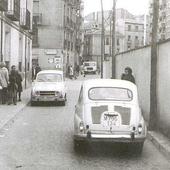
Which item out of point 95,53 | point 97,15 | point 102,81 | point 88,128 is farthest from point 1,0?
point 97,15

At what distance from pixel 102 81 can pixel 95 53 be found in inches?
4055

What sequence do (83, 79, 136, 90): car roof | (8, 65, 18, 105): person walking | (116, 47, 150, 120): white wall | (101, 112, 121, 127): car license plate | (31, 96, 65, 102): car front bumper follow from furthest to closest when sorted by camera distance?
(31, 96, 65, 102): car front bumper < (8, 65, 18, 105): person walking < (116, 47, 150, 120): white wall < (83, 79, 136, 90): car roof < (101, 112, 121, 127): car license plate

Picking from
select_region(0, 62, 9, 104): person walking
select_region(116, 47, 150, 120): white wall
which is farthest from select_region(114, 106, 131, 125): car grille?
select_region(0, 62, 9, 104): person walking

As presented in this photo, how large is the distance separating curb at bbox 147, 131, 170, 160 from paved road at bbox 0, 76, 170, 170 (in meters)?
0.10

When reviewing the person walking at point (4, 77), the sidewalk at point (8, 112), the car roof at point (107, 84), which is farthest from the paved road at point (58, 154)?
the person walking at point (4, 77)

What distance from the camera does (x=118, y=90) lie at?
36.9 ft

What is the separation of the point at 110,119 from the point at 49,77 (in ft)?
43.0

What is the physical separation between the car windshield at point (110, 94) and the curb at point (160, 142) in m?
1.18

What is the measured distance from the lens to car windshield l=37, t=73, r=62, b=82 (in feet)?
74.6

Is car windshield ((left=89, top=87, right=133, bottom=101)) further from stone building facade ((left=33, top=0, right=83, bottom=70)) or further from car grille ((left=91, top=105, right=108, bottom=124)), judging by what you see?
stone building facade ((left=33, top=0, right=83, bottom=70))

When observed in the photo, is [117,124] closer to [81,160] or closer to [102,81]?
[81,160]

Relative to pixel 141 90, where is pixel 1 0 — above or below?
above

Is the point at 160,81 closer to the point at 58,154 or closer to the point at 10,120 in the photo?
the point at 58,154

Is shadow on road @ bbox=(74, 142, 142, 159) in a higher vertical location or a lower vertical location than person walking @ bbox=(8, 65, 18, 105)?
lower
